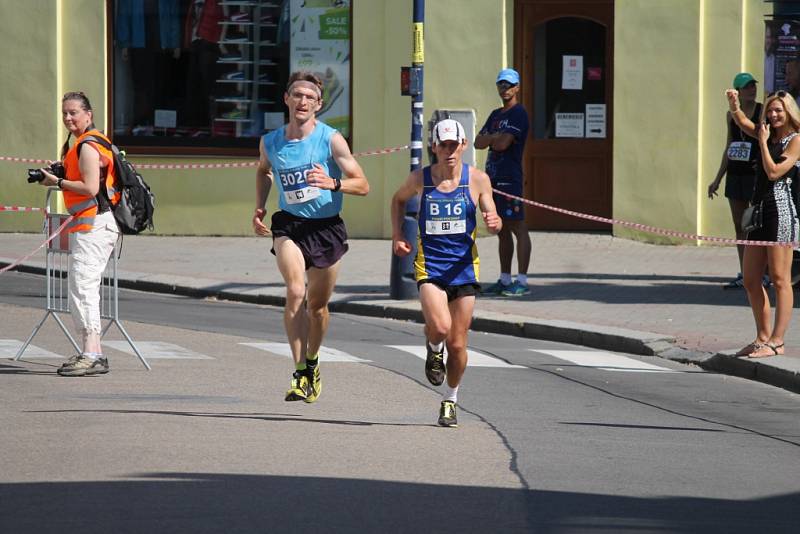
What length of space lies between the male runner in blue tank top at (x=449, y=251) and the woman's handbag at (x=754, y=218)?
9.92ft

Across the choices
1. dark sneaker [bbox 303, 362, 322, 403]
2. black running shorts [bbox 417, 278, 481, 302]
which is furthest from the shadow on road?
dark sneaker [bbox 303, 362, 322, 403]

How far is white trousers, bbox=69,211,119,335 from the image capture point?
10891 mm

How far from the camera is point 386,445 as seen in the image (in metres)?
8.41

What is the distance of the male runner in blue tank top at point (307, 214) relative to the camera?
380 inches

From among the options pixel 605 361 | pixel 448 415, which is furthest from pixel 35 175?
pixel 605 361

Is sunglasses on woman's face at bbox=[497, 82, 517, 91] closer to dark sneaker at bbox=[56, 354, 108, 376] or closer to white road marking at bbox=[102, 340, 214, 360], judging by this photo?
white road marking at bbox=[102, 340, 214, 360]

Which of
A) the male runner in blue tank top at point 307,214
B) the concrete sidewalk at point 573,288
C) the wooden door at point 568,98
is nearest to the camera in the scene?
the male runner in blue tank top at point 307,214

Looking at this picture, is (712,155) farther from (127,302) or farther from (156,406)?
(156,406)

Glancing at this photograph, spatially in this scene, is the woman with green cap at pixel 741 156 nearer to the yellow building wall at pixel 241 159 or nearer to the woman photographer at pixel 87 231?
the yellow building wall at pixel 241 159

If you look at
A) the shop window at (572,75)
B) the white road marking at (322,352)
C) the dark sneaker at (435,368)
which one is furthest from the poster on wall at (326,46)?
the dark sneaker at (435,368)

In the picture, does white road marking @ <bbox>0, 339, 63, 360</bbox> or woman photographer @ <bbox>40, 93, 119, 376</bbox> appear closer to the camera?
woman photographer @ <bbox>40, 93, 119, 376</bbox>

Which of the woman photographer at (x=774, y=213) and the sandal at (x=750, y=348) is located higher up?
the woman photographer at (x=774, y=213)

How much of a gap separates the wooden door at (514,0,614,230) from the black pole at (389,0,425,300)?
5676 mm

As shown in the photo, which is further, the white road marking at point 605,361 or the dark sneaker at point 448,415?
the white road marking at point 605,361
